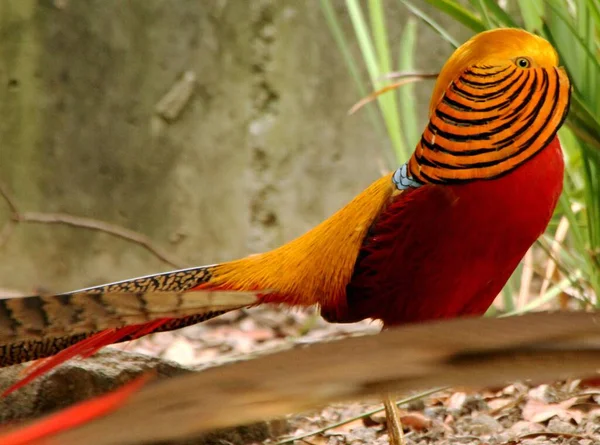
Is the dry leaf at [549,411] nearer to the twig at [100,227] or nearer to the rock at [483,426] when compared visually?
the rock at [483,426]

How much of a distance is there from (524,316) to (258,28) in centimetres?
417

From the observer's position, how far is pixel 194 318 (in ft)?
5.75

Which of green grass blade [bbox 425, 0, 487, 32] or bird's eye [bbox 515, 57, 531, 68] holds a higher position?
green grass blade [bbox 425, 0, 487, 32]

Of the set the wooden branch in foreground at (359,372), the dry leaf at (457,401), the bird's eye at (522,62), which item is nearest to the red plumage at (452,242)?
the bird's eye at (522,62)

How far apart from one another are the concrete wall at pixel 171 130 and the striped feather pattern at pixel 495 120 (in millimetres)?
2879

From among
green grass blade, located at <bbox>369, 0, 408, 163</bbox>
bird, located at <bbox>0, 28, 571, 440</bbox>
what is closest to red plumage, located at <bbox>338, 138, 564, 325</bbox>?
bird, located at <bbox>0, 28, 571, 440</bbox>

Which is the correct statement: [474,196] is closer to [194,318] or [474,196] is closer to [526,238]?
[526,238]

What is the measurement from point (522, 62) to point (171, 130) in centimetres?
311

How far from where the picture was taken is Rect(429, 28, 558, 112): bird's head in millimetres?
1601

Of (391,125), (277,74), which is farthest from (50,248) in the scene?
(391,125)

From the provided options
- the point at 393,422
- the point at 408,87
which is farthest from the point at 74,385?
the point at 408,87

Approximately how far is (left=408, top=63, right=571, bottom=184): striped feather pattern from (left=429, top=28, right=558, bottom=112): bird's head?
0.01 meters

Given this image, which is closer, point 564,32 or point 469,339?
point 469,339

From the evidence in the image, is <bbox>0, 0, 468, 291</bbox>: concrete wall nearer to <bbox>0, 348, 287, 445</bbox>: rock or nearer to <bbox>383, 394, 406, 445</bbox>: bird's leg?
<bbox>0, 348, 287, 445</bbox>: rock
